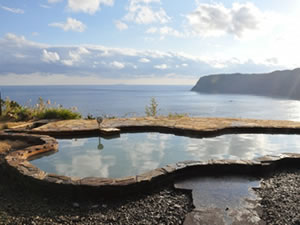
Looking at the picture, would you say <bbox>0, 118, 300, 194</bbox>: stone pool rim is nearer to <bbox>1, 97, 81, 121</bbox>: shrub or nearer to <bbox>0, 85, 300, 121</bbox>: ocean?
<bbox>1, 97, 81, 121</bbox>: shrub

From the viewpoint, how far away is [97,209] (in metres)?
2.65

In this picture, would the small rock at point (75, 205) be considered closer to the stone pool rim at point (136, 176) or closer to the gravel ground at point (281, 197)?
the stone pool rim at point (136, 176)

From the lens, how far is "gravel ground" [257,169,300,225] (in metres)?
2.47

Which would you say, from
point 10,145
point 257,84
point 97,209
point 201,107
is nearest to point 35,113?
point 10,145

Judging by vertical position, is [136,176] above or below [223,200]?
above

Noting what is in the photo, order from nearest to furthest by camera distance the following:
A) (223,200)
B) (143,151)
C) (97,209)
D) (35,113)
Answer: (97,209)
(223,200)
(143,151)
(35,113)

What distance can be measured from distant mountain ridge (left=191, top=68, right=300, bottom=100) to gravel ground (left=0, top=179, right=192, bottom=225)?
88.6 meters

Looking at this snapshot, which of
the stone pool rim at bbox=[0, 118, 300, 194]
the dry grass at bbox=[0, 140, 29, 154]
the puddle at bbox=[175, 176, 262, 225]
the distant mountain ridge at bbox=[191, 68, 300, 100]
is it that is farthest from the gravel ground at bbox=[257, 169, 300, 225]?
the distant mountain ridge at bbox=[191, 68, 300, 100]

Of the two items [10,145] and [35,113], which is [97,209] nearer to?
[10,145]

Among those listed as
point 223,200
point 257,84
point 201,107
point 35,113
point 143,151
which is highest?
point 257,84

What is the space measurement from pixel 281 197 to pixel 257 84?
107233 millimetres

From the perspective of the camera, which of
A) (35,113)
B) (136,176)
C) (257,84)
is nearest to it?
(136,176)

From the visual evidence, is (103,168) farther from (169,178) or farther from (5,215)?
(5,215)

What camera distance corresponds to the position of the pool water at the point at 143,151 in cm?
383
